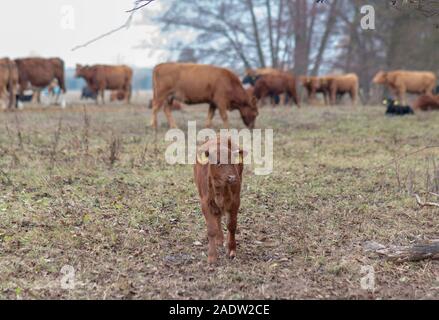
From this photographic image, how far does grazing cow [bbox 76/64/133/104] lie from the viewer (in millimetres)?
27828

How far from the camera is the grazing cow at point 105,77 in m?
27.8

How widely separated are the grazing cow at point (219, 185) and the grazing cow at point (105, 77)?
72.7 ft

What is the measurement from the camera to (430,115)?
19.1 metres

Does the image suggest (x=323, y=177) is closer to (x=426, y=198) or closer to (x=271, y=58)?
(x=426, y=198)

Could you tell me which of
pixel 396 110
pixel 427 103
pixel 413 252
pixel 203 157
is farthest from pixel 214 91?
pixel 413 252

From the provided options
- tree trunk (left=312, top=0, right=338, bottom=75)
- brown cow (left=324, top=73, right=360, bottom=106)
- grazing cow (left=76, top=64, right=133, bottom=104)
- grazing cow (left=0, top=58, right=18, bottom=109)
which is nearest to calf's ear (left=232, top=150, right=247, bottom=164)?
grazing cow (left=0, top=58, right=18, bottom=109)

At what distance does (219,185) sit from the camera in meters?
5.47

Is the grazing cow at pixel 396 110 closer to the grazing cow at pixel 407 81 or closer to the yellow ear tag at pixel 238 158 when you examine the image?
the grazing cow at pixel 407 81

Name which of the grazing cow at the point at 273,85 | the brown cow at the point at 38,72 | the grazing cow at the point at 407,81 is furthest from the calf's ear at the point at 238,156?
the grazing cow at the point at 407,81

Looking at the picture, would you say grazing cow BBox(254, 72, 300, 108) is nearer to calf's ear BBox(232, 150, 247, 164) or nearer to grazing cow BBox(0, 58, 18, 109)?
grazing cow BBox(0, 58, 18, 109)

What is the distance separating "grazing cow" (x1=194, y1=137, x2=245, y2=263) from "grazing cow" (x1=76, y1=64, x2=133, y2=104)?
22.2 m
